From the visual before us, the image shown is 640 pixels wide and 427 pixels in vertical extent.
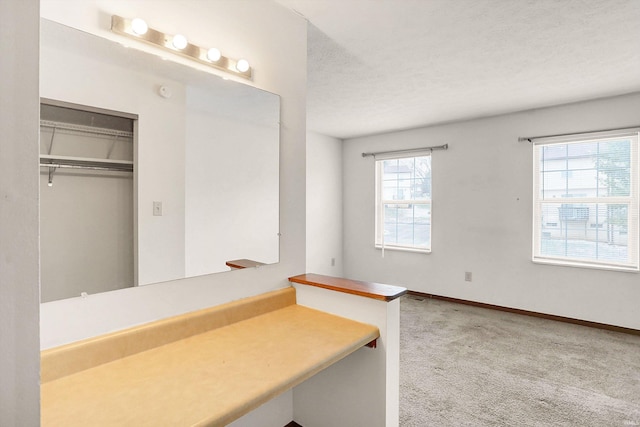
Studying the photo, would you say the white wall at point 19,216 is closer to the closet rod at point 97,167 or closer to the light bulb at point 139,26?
the closet rod at point 97,167

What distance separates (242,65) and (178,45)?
1.09 feet

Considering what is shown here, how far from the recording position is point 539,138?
3.73 m

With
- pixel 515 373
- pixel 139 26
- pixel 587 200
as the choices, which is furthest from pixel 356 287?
pixel 587 200

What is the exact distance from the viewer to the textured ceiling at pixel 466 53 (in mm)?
1891

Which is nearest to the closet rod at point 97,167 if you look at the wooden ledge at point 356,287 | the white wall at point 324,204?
the wooden ledge at point 356,287

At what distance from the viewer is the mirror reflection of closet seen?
3.72ft

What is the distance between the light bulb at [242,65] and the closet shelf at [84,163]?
0.70 metres

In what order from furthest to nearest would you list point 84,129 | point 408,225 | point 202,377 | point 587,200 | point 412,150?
1. point 408,225
2. point 412,150
3. point 587,200
4. point 84,129
5. point 202,377

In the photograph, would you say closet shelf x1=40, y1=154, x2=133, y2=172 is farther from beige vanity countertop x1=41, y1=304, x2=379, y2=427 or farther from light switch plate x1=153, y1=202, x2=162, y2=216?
beige vanity countertop x1=41, y1=304, x2=379, y2=427

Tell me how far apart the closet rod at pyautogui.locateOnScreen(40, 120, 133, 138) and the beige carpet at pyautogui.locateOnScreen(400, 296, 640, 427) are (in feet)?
6.85

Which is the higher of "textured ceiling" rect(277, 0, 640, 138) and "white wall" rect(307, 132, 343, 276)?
"textured ceiling" rect(277, 0, 640, 138)

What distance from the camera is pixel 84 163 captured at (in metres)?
1.24

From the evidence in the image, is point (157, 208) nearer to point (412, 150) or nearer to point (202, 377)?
point (202, 377)

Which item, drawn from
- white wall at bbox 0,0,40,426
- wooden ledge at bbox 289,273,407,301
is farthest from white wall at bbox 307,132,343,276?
white wall at bbox 0,0,40,426
